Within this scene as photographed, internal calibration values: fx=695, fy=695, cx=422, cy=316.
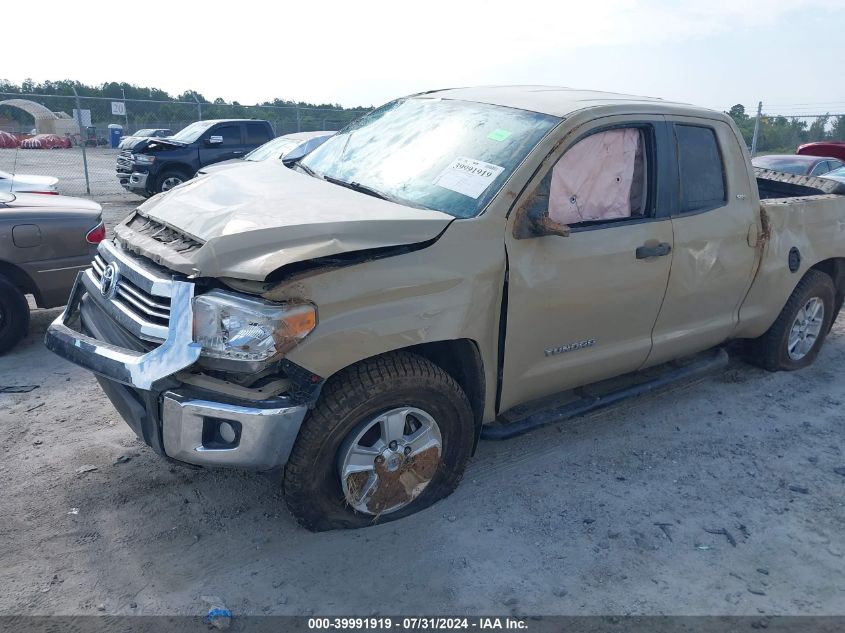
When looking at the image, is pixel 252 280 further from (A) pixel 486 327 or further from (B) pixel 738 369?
(B) pixel 738 369

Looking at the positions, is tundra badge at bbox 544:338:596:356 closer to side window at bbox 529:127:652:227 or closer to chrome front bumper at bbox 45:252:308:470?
side window at bbox 529:127:652:227

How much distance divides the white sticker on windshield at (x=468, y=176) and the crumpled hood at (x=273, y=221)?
0.75 feet

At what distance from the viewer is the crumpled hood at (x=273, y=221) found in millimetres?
2723

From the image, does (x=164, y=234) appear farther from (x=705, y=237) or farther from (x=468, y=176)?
(x=705, y=237)

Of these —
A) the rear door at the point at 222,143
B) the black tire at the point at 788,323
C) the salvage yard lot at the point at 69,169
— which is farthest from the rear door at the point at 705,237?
the salvage yard lot at the point at 69,169

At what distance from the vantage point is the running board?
3.65m

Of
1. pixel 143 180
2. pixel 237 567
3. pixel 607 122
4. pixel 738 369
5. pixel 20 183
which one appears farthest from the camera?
pixel 143 180

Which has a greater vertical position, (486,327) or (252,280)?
(252,280)

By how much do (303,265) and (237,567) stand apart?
4.40 feet

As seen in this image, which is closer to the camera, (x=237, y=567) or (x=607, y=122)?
(x=237, y=567)

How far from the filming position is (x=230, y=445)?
2.79 m

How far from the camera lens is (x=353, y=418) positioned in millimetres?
2953

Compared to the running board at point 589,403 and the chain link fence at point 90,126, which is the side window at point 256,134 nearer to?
the chain link fence at point 90,126

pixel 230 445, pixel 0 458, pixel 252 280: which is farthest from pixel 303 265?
pixel 0 458
